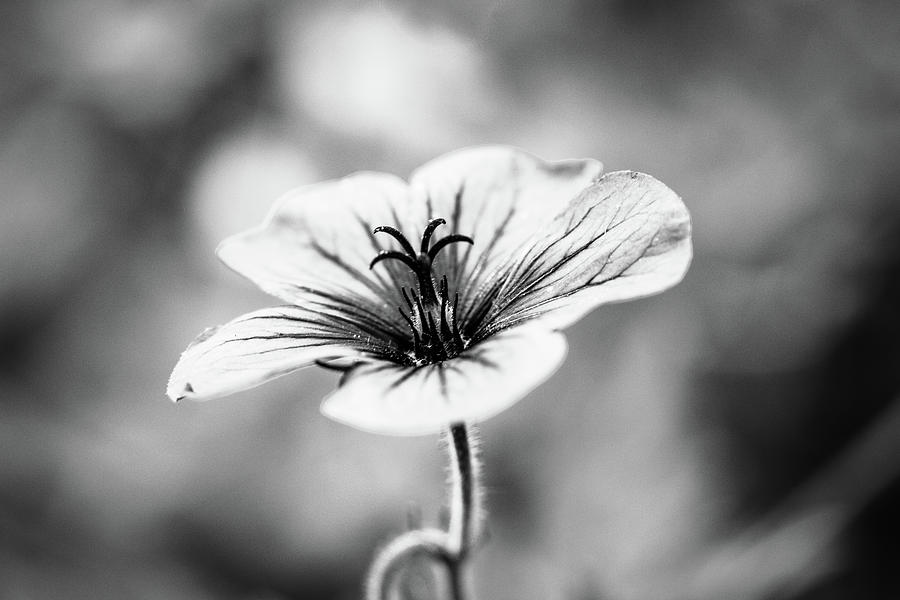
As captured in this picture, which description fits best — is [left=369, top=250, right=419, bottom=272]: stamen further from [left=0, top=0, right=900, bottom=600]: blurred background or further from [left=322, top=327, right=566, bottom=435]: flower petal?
[left=0, top=0, right=900, bottom=600]: blurred background

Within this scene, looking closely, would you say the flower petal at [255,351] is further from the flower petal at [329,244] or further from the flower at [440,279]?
the flower petal at [329,244]

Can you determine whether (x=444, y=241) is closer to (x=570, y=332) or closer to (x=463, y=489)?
(x=463, y=489)

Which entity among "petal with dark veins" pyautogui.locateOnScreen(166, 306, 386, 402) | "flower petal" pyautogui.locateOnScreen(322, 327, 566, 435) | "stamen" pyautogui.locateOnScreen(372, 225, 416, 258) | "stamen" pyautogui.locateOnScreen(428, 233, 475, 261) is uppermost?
"stamen" pyautogui.locateOnScreen(372, 225, 416, 258)

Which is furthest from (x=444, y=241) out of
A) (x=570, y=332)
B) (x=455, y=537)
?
(x=570, y=332)

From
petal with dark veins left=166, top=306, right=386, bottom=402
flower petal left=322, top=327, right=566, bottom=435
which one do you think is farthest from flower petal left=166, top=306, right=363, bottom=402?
flower petal left=322, top=327, right=566, bottom=435

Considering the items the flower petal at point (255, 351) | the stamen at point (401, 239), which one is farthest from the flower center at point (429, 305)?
the flower petal at point (255, 351)

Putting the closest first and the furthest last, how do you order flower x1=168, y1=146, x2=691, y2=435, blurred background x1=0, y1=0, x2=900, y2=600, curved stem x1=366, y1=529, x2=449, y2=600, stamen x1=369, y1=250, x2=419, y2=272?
1. flower x1=168, y1=146, x2=691, y2=435
2. stamen x1=369, y1=250, x2=419, y2=272
3. curved stem x1=366, y1=529, x2=449, y2=600
4. blurred background x1=0, y1=0, x2=900, y2=600

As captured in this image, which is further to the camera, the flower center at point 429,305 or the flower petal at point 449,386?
the flower center at point 429,305
